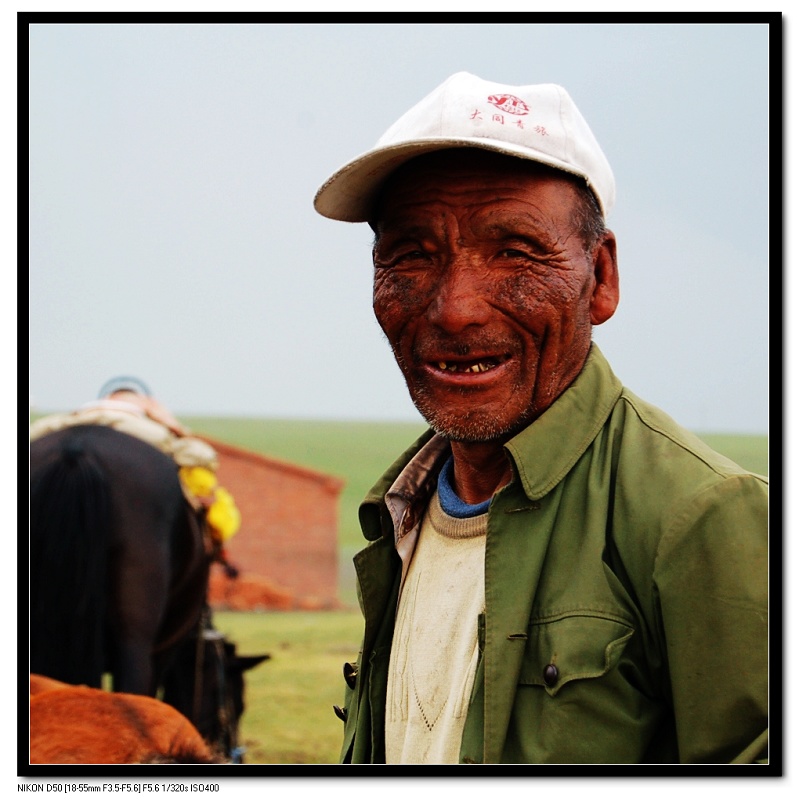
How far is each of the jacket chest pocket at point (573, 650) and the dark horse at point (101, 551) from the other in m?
3.33

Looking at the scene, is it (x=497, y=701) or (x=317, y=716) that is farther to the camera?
(x=317, y=716)

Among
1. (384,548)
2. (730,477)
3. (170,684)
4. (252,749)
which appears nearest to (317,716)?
(252,749)

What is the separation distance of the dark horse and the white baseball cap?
10.6 ft

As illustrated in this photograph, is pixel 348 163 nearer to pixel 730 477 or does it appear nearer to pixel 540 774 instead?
pixel 730 477

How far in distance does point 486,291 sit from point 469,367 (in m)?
0.14

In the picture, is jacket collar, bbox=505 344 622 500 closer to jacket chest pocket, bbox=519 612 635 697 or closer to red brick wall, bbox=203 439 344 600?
jacket chest pocket, bbox=519 612 635 697

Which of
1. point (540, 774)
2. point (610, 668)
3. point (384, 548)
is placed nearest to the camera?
point (610, 668)

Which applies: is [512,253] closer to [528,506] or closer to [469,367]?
[469,367]

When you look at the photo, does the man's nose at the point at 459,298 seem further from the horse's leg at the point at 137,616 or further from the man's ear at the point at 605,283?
the horse's leg at the point at 137,616

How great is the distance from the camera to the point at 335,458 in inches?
439

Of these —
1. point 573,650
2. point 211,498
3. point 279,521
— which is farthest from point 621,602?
point 279,521

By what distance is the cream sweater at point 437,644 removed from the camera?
1.78 m

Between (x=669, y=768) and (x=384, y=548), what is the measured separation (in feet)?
2.08

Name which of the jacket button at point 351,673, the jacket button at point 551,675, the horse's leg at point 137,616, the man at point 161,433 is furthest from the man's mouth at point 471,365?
the horse's leg at point 137,616
